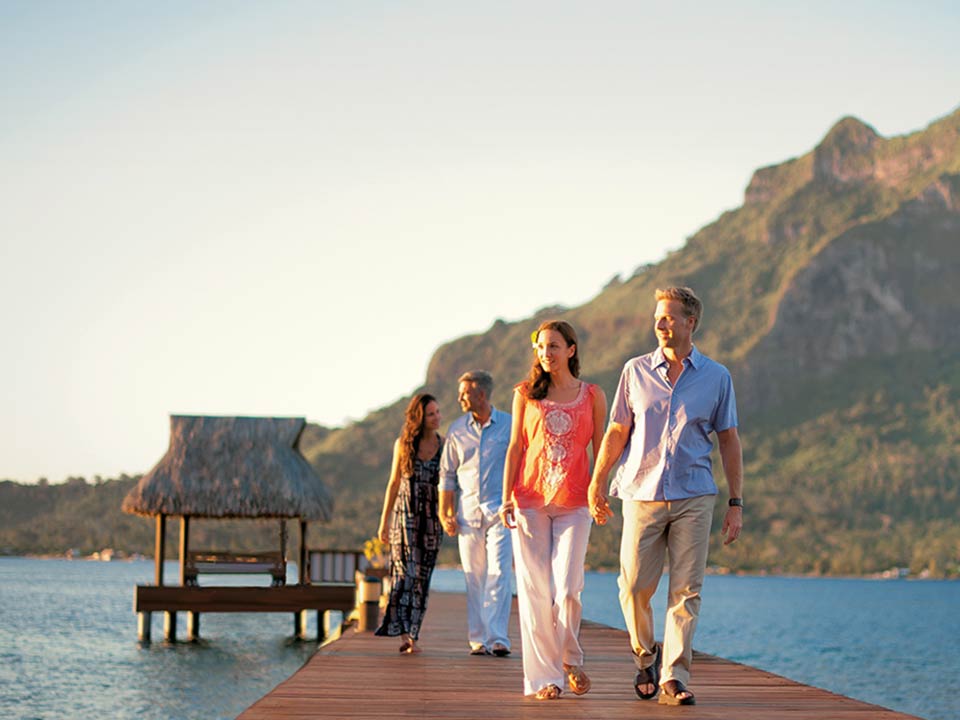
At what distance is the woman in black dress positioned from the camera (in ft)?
36.4

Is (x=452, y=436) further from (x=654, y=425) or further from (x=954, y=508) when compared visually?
(x=954, y=508)

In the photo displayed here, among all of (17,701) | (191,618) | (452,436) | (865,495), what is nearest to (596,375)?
(865,495)

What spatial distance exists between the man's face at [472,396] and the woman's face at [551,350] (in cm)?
260

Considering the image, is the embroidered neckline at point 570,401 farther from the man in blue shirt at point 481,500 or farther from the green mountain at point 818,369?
the green mountain at point 818,369

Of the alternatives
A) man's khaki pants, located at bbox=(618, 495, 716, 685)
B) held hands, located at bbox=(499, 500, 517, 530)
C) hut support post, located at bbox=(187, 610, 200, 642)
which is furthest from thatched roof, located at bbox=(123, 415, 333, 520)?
man's khaki pants, located at bbox=(618, 495, 716, 685)

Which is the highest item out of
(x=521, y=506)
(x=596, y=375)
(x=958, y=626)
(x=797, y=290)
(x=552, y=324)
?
(x=797, y=290)

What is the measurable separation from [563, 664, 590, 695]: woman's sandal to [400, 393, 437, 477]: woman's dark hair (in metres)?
3.45

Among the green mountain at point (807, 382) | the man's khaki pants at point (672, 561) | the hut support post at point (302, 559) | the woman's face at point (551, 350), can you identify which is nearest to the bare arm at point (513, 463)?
the woman's face at point (551, 350)

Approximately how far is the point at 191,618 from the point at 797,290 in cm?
14649

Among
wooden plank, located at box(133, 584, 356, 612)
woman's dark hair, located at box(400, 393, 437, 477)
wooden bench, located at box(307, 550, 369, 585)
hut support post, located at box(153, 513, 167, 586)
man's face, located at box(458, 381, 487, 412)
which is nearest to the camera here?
man's face, located at box(458, 381, 487, 412)

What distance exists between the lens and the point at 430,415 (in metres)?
11.0

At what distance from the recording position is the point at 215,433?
32.7 metres

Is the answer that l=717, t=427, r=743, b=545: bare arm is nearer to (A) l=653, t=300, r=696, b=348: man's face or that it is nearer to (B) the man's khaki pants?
(B) the man's khaki pants

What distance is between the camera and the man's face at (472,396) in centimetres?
1044
